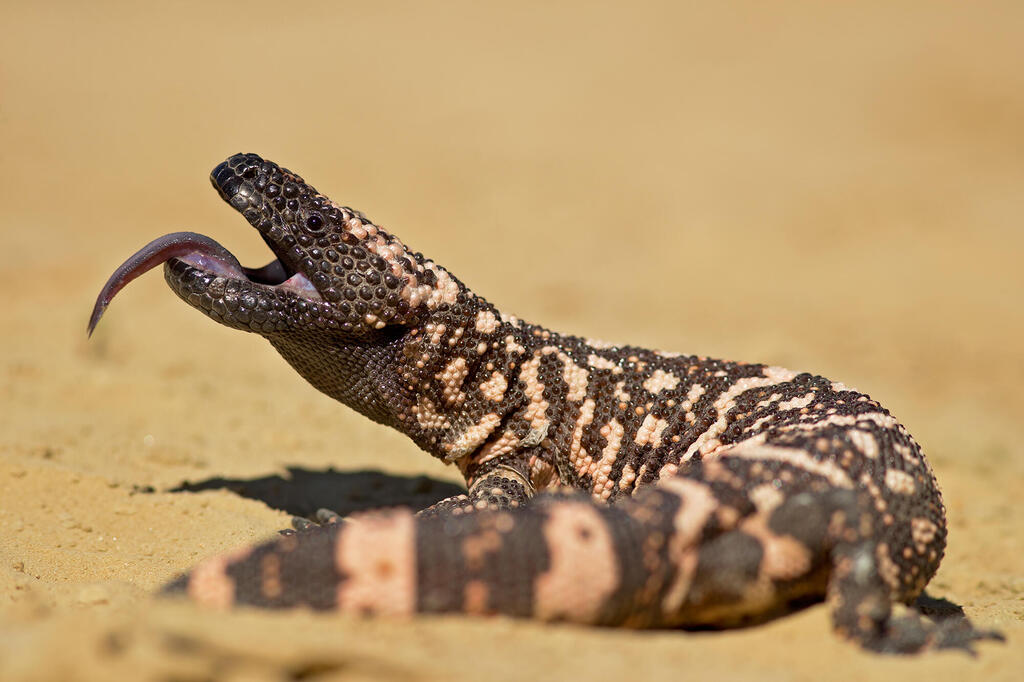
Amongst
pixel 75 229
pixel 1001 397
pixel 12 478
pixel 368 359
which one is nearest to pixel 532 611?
pixel 368 359

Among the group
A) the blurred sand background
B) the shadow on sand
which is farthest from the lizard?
the shadow on sand

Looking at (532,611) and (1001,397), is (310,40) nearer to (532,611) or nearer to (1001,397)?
(1001,397)

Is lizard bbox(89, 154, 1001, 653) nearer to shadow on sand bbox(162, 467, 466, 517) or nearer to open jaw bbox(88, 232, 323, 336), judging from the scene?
open jaw bbox(88, 232, 323, 336)

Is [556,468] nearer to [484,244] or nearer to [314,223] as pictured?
[314,223]

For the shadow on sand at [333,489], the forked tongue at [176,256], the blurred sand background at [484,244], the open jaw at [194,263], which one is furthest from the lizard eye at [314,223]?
the shadow on sand at [333,489]

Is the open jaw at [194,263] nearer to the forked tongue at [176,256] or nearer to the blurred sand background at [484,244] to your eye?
the forked tongue at [176,256]

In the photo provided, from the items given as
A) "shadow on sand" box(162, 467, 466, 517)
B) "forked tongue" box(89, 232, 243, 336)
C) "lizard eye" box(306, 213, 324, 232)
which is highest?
"lizard eye" box(306, 213, 324, 232)

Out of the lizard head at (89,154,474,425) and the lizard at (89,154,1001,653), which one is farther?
the lizard head at (89,154,474,425)
